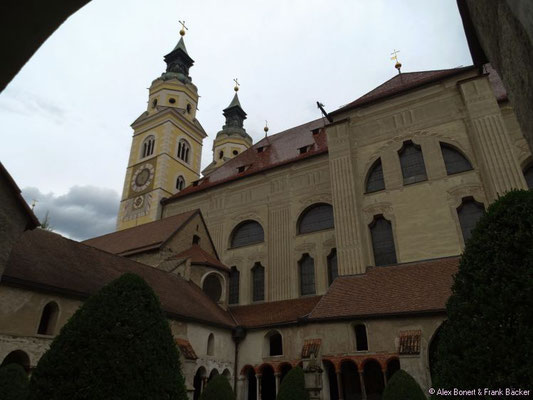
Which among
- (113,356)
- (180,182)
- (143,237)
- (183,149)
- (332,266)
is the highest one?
(183,149)

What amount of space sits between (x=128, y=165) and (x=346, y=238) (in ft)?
82.7

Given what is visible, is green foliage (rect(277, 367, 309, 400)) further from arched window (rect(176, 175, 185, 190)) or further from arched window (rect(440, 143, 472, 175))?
arched window (rect(176, 175, 185, 190))

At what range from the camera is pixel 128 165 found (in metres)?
35.9

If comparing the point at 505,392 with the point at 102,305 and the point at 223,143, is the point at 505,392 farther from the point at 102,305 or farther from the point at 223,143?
the point at 223,143

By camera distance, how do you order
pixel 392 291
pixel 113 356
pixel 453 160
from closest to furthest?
pixel 113 356
pixel 392 291
pixel 453 160

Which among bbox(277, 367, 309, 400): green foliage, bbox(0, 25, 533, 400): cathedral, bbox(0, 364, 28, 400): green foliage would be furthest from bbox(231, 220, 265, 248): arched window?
bbox(0, 364, 28, 400): green foliage

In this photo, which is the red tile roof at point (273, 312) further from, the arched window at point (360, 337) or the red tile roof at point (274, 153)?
the red tile roof at point (274, 153)

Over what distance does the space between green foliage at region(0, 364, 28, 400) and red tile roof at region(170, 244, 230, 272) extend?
437 inches

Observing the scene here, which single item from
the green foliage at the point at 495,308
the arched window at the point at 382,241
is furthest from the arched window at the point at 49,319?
the arched window at the point at 382,241

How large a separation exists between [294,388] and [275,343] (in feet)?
16.5

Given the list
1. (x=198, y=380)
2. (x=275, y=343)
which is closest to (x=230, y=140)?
(x=275, y=343)

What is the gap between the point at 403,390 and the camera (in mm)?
9531

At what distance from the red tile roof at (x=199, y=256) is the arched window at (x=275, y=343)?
4964mm

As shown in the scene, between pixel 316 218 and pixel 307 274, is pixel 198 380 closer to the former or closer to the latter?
pixel 307 274
